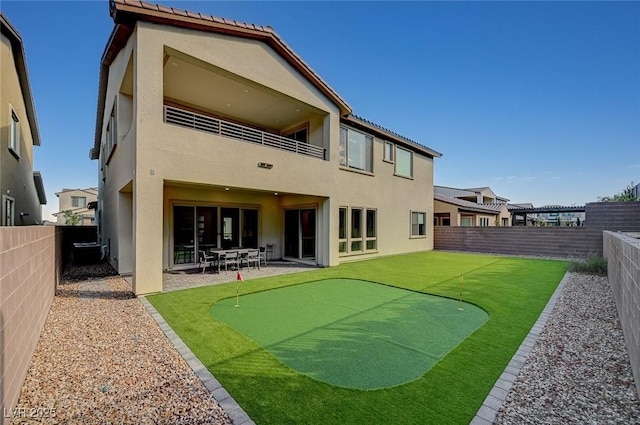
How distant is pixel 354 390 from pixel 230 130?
9.89 m

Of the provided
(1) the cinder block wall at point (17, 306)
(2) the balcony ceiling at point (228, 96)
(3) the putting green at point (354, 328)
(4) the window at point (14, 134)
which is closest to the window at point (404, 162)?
(2) the balcony ceiling at point (228, 96)

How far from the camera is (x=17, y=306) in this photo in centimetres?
360

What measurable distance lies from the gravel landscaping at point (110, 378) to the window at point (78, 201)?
190 feet

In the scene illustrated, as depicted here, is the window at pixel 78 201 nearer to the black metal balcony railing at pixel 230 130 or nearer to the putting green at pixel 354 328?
the black metal balcony railing at pixel 230 130

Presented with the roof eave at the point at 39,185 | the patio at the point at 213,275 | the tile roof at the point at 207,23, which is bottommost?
the patio at the point at 213,275

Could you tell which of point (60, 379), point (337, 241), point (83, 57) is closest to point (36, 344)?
point (60, 379)

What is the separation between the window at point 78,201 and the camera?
166 feet

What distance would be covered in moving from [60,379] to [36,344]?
5.08 ft

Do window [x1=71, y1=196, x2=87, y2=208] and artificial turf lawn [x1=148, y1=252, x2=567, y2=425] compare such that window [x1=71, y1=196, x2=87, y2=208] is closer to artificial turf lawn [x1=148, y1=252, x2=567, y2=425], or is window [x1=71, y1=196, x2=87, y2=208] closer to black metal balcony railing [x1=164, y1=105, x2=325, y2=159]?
black metal balcony railing [x1=164, y1=105, x2=325, y2=159]

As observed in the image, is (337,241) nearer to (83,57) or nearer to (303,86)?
(303,86)

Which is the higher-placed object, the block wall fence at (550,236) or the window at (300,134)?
the window at (300,134)

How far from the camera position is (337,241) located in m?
13.8

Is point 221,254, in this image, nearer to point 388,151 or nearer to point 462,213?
point 388,151

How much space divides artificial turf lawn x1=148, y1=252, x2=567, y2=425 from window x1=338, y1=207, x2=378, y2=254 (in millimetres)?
6429
